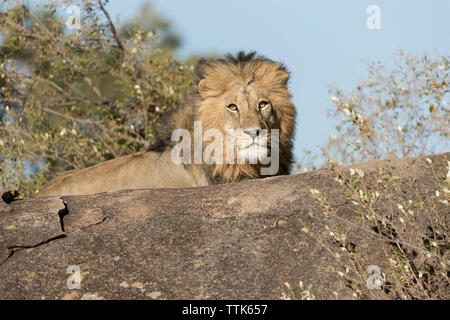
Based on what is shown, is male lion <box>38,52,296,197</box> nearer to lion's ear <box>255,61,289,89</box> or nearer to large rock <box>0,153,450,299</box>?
lion's ear <box>255,61,289,89</box>

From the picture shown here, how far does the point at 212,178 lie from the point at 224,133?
626 millimetres

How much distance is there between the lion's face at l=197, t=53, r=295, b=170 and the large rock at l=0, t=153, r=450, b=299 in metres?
0.66

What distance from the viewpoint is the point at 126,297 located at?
5.56 meters

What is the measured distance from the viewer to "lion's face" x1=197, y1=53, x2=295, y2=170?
7.73m

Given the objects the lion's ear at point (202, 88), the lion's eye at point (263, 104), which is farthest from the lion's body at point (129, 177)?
the lion's eye at point (263, 104)

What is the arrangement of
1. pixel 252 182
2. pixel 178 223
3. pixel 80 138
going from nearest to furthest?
1. pixel 178 223
2. pixel 252 182
3. pixel 80 138

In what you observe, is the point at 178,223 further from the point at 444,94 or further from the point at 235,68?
the point at 444,94

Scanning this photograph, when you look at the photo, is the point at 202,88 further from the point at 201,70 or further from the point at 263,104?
the point at 263,104

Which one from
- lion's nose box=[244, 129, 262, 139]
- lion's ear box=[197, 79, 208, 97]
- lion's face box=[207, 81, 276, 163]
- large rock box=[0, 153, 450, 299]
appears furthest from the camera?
lion's ear box=[197, 79, 208, 97]

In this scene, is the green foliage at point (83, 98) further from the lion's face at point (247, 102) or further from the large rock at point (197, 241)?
the large rock at point (197, 241)

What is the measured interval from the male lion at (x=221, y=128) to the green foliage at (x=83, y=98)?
3.21m

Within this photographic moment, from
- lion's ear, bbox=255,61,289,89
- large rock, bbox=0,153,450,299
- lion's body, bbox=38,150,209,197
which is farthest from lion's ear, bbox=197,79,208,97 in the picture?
large rock, bbox=0,153,450,299

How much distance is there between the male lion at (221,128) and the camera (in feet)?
25.9
